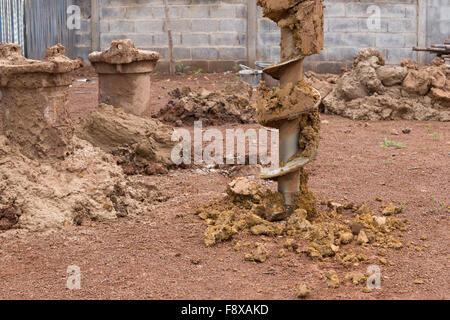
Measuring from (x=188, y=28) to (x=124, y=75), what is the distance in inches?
250

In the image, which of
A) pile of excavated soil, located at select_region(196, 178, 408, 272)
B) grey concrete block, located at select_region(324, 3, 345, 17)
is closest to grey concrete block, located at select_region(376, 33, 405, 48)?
grey concrete block, located at select_region(324, 3, 345, 17)

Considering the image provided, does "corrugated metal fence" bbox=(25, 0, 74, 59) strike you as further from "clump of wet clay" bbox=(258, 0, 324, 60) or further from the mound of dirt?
"clump of wet clay" bbox=(258, 0, 324, 60)

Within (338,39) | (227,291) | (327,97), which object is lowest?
(227,291)

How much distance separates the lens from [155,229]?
4.64 m

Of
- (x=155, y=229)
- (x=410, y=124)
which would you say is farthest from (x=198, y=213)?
(x=410, y=124)

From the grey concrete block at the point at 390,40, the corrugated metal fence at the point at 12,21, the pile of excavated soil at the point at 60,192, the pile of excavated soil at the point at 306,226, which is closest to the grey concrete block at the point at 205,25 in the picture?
the grey concrete block at the point at 390,40

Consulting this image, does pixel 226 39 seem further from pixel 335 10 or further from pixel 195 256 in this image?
pixel 195 256

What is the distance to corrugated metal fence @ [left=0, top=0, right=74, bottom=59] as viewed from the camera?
449 inches

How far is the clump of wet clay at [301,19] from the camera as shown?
14.5 feet

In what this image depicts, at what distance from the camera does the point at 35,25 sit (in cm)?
1248

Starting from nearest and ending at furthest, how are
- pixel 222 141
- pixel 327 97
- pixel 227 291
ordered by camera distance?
pixel 227 291, pixel 222 141, pixel 327 97

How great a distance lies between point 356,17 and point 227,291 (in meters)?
10.9

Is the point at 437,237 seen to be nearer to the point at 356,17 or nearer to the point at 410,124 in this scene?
the point at 410,124

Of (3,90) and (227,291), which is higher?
(3,90)
